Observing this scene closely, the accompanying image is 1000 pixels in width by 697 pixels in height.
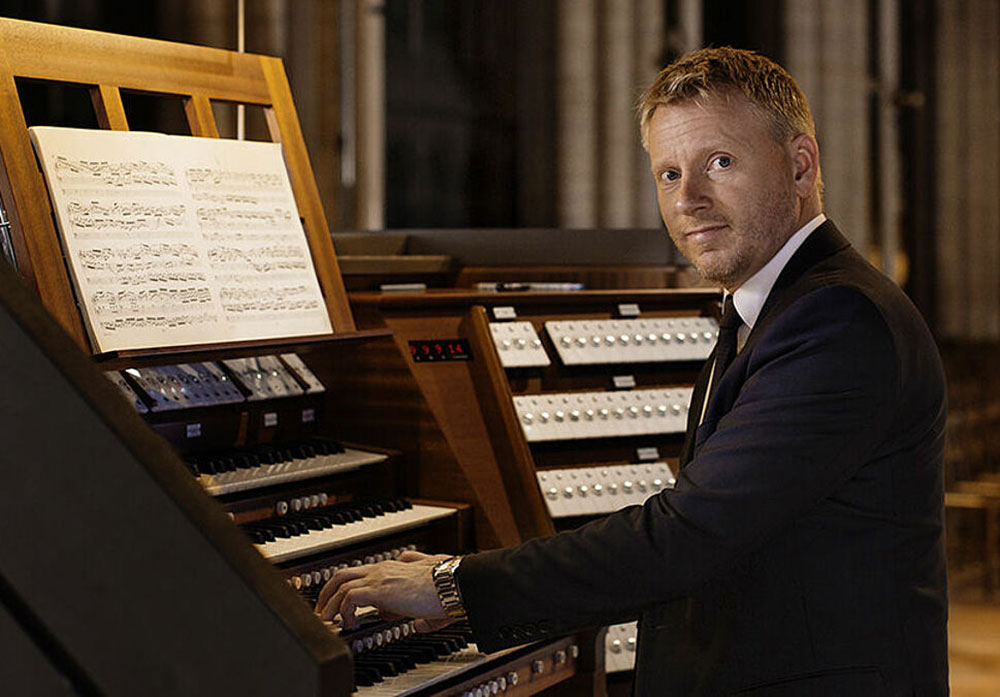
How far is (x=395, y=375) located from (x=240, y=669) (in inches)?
82.1

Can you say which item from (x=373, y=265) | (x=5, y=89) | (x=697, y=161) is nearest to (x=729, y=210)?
(x=697, y=161)

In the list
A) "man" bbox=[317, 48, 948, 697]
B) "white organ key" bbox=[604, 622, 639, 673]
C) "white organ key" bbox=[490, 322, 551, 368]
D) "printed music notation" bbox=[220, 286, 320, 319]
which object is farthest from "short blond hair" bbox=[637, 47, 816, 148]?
"white organ key" bbox=[604, 622, 639, 673]

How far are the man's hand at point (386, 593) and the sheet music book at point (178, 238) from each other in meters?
0.76

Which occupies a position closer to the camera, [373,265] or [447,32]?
[373,265]

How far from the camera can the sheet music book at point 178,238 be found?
2.23 metres

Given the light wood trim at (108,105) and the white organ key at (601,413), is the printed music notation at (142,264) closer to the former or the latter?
the light wood trim at (108,105)

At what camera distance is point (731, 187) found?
1.81 meters

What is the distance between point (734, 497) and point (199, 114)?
158cm

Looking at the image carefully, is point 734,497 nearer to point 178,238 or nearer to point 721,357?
point 721,357

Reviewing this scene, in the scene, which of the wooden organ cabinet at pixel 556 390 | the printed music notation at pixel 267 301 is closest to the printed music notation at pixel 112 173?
the printed music notation at pixel 267 301

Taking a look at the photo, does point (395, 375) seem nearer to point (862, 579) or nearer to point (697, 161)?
point (697, 161)

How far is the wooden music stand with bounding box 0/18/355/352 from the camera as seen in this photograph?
215 cm

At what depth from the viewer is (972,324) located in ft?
35.2

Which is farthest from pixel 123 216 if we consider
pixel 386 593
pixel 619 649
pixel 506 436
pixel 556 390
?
pixel 619 649
